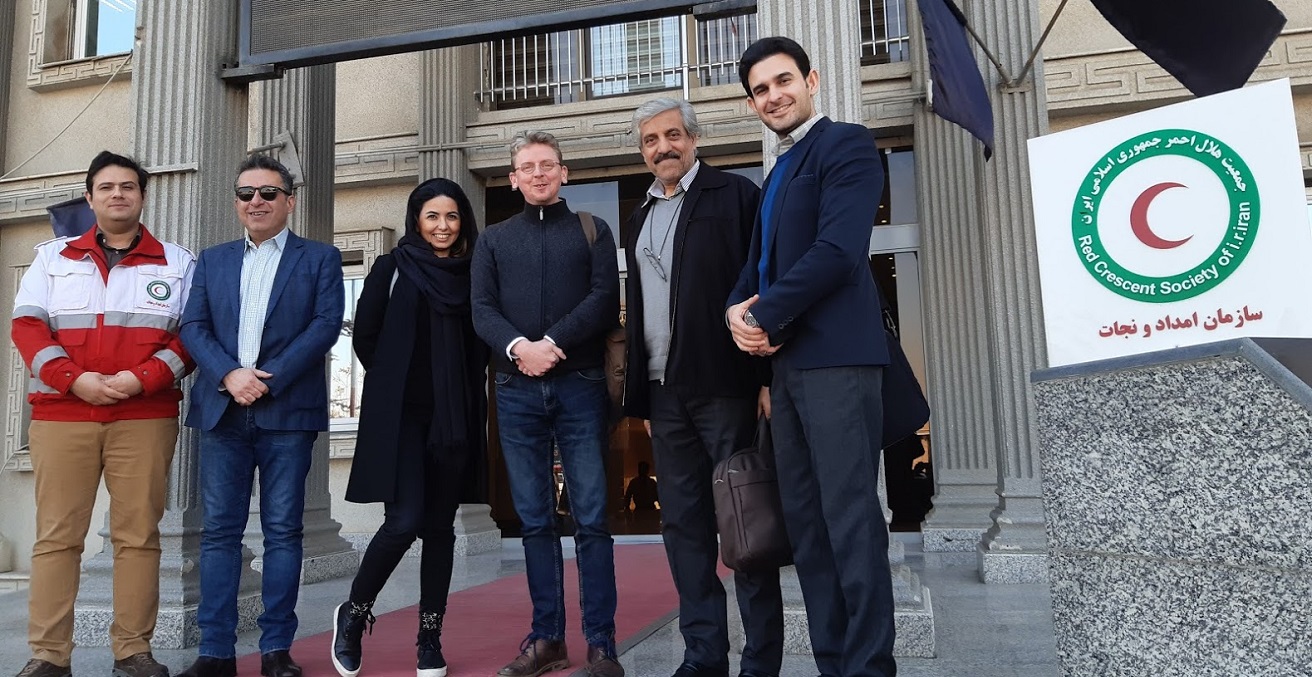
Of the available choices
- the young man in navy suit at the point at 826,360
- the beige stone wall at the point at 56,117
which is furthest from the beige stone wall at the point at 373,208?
the young man in navy suit at the point at 826,360

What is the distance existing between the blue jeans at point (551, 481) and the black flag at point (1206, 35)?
4426mm

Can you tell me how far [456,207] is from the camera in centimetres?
341

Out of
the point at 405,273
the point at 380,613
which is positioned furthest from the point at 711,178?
the point at 380,613

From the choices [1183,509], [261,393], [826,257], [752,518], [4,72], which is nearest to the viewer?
[1183,509]

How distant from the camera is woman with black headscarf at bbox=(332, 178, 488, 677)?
320 centimetres

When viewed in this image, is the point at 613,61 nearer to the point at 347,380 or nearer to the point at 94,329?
the point at 347,380

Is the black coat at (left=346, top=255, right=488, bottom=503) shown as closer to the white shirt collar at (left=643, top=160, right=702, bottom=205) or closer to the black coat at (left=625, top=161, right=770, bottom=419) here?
the black coat at (left=625, top=161, right=770, bottom=419)

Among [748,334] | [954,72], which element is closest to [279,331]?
[748,334]

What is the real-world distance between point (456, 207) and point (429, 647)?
1588 mm

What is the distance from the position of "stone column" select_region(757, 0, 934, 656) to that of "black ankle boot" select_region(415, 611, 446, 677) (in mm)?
1286

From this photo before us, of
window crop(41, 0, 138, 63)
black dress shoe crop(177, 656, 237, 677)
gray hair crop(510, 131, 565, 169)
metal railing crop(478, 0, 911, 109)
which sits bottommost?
black dress shoe crop(177, 656, 237, 677)

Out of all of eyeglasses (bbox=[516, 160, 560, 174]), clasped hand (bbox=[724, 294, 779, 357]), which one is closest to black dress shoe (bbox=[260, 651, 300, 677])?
eyeglasses (bbox=[516, 160, 560, 174])

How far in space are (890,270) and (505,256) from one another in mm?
5954

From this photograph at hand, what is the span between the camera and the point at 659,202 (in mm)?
3172
